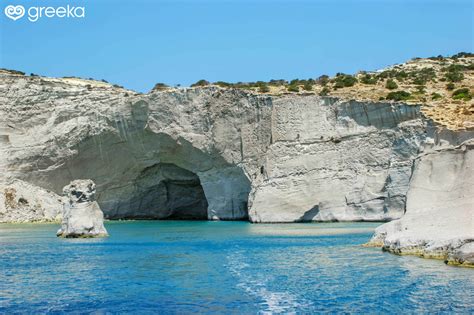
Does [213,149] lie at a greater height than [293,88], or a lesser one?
lesser

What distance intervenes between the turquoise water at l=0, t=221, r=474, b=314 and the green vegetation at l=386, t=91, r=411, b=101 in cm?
2188

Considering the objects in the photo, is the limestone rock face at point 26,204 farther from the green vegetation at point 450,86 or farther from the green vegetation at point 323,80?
the green vegetation at point 450,86

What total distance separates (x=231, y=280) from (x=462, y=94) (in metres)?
32.0

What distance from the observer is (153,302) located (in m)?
14.0

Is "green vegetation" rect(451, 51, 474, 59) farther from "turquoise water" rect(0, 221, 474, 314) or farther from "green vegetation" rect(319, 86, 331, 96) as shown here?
"turquoise water" rect(0, 221, 474, 314)

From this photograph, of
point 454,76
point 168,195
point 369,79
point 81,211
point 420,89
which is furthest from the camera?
point 168,195

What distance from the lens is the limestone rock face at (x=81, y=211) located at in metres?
31.7

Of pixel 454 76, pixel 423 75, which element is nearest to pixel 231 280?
pixel 454 76

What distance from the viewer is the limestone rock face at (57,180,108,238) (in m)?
31.7

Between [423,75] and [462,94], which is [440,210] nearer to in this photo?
[462,94]

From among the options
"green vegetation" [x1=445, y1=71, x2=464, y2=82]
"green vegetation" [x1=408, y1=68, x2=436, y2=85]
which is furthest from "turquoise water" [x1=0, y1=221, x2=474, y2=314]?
"green vegetation" [x1=445, y1=71, x2=464, y2=82]

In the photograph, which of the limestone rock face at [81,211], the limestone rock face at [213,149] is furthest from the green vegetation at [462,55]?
Result: the limestone rock face at [81,211]

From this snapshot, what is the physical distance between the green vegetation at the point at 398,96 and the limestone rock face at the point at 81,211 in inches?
887

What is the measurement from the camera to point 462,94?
145ft
